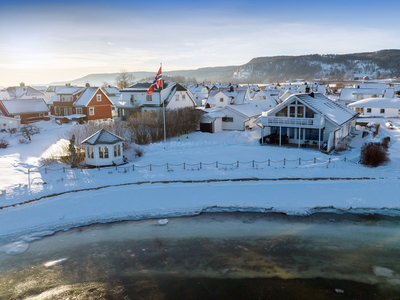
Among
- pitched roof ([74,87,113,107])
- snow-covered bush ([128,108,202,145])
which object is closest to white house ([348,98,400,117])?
snow-covered bush ([128,108,202,145])

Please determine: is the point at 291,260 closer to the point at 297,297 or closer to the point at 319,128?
the point at 297,297

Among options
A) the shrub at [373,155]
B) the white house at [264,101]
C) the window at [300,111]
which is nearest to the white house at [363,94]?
the white house at [264,101]

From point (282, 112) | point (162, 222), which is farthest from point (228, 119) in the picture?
point (162, 222)

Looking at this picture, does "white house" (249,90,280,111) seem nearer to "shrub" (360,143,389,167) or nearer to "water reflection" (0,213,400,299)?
"shrub" (360,143,389,167)

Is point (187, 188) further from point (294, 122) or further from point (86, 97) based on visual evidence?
point (86, 97)

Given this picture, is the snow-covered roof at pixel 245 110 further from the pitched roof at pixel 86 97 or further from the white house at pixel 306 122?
the pitched roof at pixel 86 97
